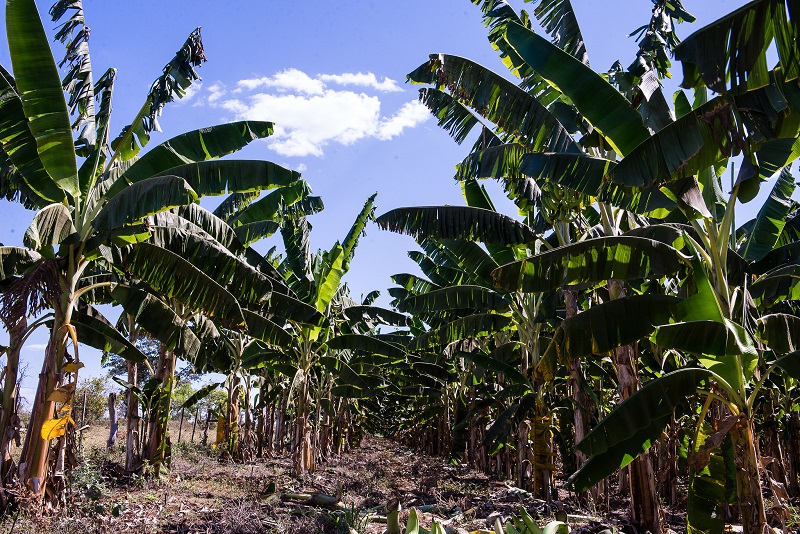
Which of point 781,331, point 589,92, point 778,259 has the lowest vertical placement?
point 781,331

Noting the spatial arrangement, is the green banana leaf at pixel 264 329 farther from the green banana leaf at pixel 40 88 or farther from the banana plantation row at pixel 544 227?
the green banana leaf at pixel 40 88

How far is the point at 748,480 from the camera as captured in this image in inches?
212

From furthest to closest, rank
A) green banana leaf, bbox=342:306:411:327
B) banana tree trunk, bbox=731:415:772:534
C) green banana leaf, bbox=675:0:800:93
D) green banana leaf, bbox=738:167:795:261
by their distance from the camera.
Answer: green banana leaf, bbox=342:306:411:327, green banana leaf, bbox=738:167:795:261, banana tree trunk, bbox=731:415:772:534, green banana leaf, bbox=675:0:800:93

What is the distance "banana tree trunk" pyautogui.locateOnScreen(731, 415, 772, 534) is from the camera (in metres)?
5.29

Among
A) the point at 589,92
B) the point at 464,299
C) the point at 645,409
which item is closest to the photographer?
the point at 645,409

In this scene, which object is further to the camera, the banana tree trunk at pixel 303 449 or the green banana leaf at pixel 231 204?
the banana tree trunk at pixel 303 449

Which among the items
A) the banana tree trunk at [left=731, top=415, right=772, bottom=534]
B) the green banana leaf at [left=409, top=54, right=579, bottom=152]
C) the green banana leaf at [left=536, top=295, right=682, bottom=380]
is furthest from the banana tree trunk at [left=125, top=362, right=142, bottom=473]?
the banana tree trunk at [left=731, top=415, right=772, bottom=534]

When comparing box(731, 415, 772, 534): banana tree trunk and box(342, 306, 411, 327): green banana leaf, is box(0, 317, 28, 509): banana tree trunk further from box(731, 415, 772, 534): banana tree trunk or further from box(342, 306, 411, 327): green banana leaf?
box(342, 306, 411, 327): green banana leaf

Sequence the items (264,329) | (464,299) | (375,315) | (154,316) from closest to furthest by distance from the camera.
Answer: (154,316)
(264,329)
(464,299)
(375,315)

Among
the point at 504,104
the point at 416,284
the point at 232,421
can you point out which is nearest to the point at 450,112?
the point at 504,104

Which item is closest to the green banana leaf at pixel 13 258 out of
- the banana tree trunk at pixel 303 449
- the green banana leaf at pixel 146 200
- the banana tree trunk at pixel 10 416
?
the banana tree trunk at pixel 10 416

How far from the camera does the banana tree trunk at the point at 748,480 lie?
5.29 m

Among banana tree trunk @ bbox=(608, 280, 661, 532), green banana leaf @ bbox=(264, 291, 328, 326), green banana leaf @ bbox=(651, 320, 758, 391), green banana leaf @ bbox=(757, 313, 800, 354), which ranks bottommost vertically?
banana tree trunk @ bbox=(608, 280, 661, 532)

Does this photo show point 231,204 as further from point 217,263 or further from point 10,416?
point 10,416
